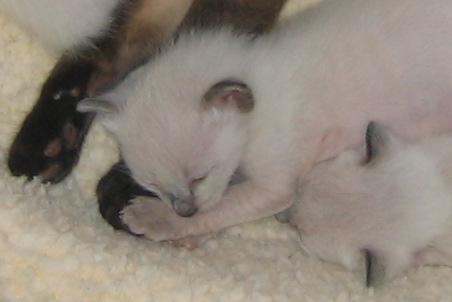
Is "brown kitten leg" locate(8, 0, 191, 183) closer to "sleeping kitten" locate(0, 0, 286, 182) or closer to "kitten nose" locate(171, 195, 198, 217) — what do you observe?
"sleeping kitten" locate(0, 0, 286, 182)

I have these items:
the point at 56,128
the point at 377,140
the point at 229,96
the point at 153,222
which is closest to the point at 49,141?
the point at 56,128

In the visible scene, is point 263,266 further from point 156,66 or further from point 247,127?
point 156,66

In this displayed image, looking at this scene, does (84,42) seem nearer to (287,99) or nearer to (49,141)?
(49,141)

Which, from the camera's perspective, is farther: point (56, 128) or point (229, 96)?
point (56, 128)

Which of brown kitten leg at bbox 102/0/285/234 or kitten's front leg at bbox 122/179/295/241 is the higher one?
brown kitten leg at bbox 102/0/285/234

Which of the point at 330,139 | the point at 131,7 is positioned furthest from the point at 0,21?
the point at 330,139

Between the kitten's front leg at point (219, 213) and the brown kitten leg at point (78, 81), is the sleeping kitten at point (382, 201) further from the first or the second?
the brown kitten leg at point (78, 81)

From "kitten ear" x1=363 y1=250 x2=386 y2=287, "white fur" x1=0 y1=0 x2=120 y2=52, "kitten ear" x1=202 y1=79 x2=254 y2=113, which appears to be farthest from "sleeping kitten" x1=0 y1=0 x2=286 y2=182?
"kitten ear" x1=363 y1=250 x2=386 y2=287
